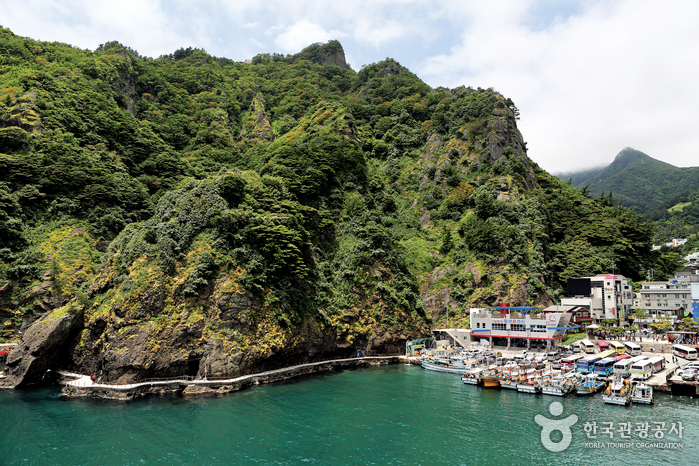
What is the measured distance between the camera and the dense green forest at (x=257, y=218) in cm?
4650

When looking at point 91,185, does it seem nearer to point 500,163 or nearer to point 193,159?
point 193,159

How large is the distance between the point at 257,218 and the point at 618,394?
1751 inches

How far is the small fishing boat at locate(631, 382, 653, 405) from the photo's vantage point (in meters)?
37.1

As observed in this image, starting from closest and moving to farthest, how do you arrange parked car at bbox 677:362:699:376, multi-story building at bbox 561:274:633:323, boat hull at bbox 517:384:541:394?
parked car at bbox 677:362:699:376, boat hull at bbox 517:384:541:394, multi-story building at bbox 561:274:633:323

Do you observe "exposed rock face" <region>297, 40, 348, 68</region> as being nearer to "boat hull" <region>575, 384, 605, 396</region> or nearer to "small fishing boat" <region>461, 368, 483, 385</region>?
"small fishing boat" <region>461, 368, 483, 385</region>

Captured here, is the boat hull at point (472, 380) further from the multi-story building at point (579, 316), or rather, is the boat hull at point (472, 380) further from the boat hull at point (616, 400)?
the multi-story building at point (579, 316)

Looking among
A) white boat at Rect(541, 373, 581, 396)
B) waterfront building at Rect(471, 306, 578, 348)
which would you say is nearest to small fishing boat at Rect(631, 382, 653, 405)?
white boat at Rect(541, 373, 581, 396)

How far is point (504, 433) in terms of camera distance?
30.4 m

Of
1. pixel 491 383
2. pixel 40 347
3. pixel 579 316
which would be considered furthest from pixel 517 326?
pixel 40 347

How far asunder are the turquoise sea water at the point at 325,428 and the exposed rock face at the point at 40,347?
98.4 inches

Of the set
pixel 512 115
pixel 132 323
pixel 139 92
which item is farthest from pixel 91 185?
pixel 512 115

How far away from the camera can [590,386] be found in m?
42.4

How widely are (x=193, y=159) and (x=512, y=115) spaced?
3212 inches

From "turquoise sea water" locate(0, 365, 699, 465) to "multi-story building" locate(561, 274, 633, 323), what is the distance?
1287 inches
